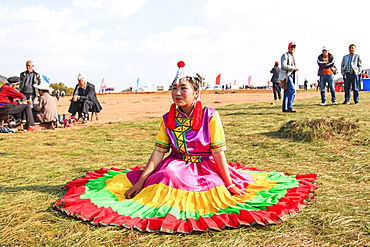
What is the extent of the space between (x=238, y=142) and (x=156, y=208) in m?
3.39

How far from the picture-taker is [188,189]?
9.52 feet

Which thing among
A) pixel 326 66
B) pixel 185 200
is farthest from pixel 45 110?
pixel 326 66

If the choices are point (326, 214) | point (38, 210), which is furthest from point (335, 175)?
point (38, 210)

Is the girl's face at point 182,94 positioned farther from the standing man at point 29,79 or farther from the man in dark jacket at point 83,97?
the standing man at point 29,79

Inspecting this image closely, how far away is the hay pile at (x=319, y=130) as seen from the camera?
5.58 meters

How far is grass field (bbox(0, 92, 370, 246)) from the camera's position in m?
2.21

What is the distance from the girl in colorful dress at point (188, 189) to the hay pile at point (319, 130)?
7.42 feet

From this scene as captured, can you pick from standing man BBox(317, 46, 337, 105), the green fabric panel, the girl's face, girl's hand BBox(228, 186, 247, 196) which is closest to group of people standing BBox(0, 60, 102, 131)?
the green fabric panel

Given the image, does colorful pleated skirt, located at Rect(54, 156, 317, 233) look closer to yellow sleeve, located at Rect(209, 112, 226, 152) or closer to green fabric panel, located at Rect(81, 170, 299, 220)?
green fabric panel, located at Rect(81, 170, 299, 220)

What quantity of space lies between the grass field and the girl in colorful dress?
0.10 meters

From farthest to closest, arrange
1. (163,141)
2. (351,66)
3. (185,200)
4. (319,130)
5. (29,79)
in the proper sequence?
(351,66) → (29,79) → (319,130) → (163,141) → (185,200)

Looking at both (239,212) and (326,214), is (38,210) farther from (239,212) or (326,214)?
(326,214)

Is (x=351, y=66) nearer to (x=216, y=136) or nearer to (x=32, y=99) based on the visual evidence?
A: (x=216, y=136)

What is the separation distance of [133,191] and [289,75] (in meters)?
7.72
